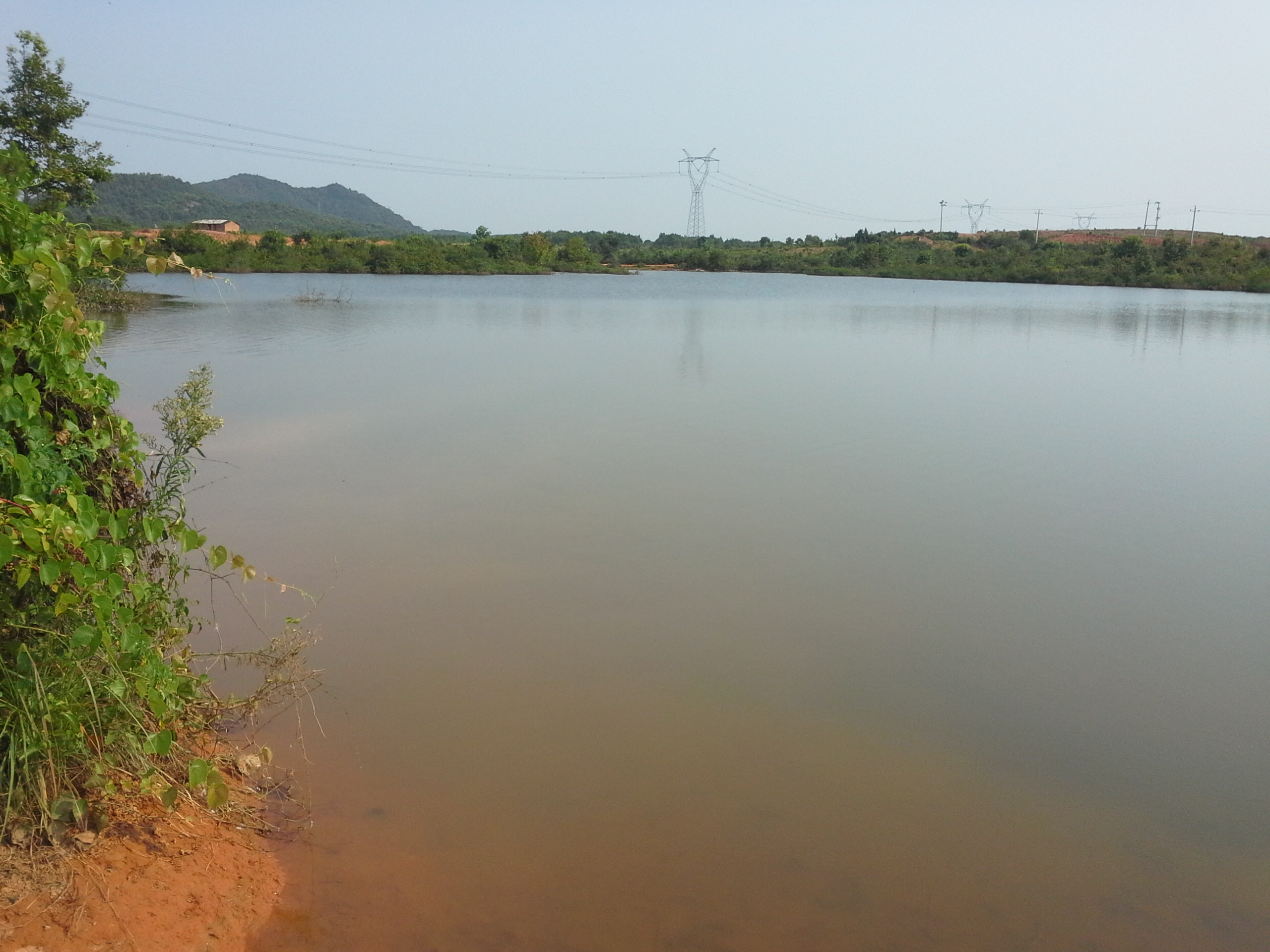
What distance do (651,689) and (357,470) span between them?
145 inches

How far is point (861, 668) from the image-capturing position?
153 inches

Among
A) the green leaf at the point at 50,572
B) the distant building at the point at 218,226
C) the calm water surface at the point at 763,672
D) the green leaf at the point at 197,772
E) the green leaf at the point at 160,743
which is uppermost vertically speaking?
the distant building at the point at 218,226

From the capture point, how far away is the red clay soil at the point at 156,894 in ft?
6.68

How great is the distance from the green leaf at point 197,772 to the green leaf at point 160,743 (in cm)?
7

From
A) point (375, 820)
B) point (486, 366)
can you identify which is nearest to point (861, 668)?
point (375, 820)

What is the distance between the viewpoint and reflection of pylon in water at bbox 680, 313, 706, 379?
39.2 ft

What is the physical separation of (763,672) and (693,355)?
10.3m

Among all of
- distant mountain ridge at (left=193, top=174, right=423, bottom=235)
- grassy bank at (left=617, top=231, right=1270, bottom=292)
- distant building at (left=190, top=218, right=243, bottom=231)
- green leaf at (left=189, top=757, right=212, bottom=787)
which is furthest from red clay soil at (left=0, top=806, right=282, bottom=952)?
distant mountain ridge at (left=193, top=174, right=423, bottom=235)

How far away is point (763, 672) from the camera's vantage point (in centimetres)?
384

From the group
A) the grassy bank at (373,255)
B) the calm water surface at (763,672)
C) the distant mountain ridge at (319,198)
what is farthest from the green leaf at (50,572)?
the distant mountain ridge at (319,198)

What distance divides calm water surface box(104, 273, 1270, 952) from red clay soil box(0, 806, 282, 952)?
108 mm

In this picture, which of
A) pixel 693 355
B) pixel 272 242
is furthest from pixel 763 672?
pixel 272 242

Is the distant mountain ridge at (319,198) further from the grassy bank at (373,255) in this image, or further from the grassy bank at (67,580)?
the grassy bank at (67,580)

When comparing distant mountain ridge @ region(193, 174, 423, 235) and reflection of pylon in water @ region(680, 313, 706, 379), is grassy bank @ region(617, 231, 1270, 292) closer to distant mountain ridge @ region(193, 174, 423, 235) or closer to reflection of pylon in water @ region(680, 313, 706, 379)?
reflection of pylon in water @ region(680, 313, 706, 379)
